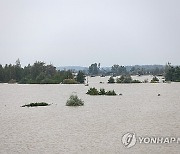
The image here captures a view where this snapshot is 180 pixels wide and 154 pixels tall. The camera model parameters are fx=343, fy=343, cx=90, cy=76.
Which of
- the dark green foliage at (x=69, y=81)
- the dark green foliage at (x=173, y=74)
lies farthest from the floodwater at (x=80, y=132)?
the dark green foliage at (x=173, y=74)

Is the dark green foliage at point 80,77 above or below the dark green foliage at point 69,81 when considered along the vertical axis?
above

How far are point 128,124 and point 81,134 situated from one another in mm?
8230

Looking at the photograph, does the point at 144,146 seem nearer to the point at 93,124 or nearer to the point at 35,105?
the point at 93,124

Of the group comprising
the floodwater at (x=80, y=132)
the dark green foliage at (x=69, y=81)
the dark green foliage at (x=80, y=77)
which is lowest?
the floodwater at (x=80, y=132)

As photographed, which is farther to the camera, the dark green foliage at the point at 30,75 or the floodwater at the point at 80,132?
the dark green foliage at the point at 30,75

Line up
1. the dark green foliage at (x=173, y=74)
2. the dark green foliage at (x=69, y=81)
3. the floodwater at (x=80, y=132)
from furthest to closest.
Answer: the dark green foliage at (x=173, y=74) < the dark green foliage at (x=69, y=81) < the floodwater at (x=80, y=132)

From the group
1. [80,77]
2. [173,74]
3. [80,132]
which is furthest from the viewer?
[173,74]

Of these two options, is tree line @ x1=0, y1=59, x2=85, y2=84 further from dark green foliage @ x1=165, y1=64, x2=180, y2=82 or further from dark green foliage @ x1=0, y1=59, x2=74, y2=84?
dark green foliage @ x1=165, y1=64, x2=180, y2=82

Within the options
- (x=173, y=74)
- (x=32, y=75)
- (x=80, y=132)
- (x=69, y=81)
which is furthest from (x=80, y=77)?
(x=80, y=132)

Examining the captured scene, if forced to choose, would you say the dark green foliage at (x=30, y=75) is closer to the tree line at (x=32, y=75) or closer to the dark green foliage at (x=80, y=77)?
the tree line at (x=32, y=75)

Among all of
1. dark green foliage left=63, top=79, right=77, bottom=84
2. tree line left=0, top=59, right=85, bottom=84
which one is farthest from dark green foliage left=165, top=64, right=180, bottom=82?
dark green foliage left=63, top=79, right=77, bottom=84

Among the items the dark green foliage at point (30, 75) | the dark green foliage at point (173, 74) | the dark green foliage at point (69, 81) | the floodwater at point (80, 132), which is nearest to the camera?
the floodwater at point (80, 132)

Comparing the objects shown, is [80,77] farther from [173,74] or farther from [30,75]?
[173,74]

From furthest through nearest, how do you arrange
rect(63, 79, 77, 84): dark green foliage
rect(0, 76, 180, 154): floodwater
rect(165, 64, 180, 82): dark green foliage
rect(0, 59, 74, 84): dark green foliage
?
1. rect(165, 64, 180, 82): dark green foliage
2. rect(0, 59, 74, 84): dark green foliage
3. rect(63, 79, 77, 84): dark green foliage
4. rect(0, 76, 180, 154): floodwater
